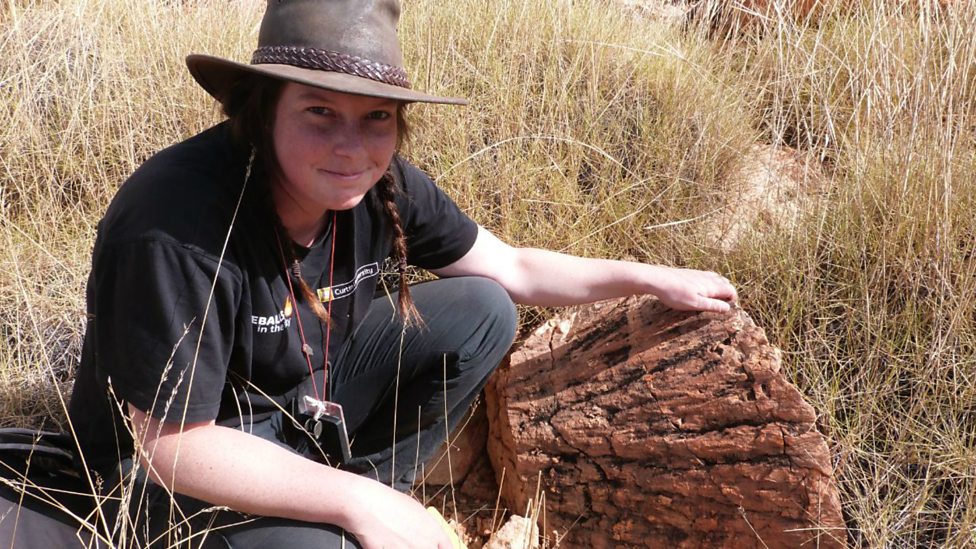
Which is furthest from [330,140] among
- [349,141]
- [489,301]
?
[489,301]

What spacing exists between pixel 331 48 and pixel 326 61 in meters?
0.03

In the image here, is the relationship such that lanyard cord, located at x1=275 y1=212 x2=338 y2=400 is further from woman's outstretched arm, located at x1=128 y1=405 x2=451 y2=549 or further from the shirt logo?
woman's outstretched arm, located at x1=128 y1=405 x2=451 y2=549

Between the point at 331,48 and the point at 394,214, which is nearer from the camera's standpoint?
the point at 331,48

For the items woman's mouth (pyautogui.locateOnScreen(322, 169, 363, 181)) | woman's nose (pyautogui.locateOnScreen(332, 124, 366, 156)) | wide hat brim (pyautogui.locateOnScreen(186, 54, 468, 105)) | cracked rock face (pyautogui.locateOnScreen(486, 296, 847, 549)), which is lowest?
cracked rock face (pyautogui.locateOnScreen(486, 296, 847, 549))

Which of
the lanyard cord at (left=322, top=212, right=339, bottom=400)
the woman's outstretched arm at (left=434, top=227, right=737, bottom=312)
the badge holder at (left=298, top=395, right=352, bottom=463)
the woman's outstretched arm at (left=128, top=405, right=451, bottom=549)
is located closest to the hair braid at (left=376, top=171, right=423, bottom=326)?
the lanyard cord at (left=322, top=212, right=339, bottom=400)

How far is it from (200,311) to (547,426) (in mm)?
1118

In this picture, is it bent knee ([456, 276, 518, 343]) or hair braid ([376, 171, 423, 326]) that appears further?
bent knee ([456, 276, 518, 343])

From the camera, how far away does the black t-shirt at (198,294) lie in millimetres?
1691

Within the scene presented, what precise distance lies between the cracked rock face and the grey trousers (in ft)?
0.68

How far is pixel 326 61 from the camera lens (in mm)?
1752

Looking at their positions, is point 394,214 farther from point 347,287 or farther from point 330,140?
point 330,140

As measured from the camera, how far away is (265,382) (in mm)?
2150

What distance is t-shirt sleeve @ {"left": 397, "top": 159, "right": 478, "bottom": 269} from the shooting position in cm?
227

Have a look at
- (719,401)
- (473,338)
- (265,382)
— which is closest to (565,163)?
(473,338)
